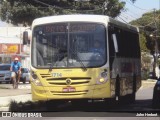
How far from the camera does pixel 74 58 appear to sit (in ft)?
58.3

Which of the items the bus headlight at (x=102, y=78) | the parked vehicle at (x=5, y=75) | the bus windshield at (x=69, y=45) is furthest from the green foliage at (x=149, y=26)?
the bus headlight at (x=102, y=78)

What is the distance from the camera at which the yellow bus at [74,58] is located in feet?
57.4

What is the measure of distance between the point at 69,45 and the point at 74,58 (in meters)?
0.52

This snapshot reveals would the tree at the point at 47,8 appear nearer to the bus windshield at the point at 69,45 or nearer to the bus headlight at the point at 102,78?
the bus windshield at the point at 69,45

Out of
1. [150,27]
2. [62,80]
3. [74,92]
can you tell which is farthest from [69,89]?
[150,27]

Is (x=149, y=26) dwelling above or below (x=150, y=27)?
above

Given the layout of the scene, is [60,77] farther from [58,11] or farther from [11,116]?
[58,11]

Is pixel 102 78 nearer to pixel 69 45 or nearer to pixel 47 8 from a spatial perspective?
pixel 69 45

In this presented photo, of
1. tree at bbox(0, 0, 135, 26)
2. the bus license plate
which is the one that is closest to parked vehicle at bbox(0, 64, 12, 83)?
tree at bbox(0, 0, 135, 26)

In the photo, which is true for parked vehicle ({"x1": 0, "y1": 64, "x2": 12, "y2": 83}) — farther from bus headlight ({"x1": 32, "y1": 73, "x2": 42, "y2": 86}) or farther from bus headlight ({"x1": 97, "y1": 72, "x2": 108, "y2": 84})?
bus headlight ({"x1": 97, "y1": 72, "x2": 108, "y2": 84})

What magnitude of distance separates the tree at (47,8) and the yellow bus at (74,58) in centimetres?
1877

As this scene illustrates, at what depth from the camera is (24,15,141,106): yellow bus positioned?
17500mm

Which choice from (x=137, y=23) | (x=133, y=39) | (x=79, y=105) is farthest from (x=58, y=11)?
(x=137, y=23)

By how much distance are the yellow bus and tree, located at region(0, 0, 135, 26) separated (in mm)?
18765
